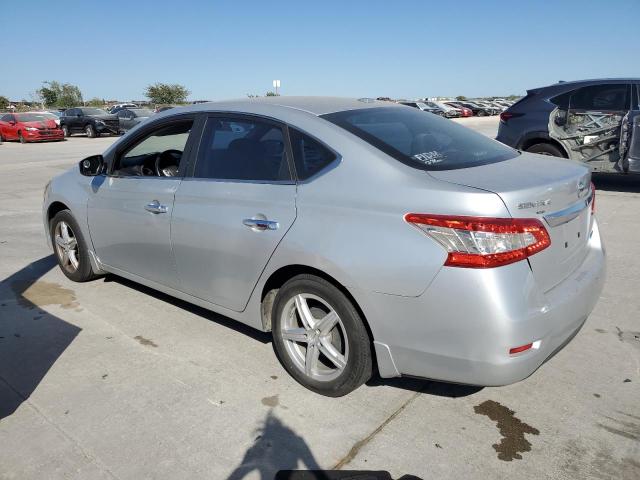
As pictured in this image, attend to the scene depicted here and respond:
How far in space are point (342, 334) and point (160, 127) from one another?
2.13 meters

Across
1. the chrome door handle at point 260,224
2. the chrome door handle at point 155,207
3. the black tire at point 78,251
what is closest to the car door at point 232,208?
the chrome door handle at point 260,224

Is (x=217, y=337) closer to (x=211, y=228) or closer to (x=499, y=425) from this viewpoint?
(x=211, y=228)

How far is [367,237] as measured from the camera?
2.59 meters

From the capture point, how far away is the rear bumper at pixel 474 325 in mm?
2338

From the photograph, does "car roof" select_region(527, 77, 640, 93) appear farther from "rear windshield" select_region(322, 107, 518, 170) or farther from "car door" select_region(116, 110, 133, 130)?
"car door" select_region(116, 110, 133, 130)

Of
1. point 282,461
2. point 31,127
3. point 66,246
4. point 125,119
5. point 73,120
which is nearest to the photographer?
point 282,461

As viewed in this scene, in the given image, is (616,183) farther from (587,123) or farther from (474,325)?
(474,325)

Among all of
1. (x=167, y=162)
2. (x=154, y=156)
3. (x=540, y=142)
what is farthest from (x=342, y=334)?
(x=540, y=142)

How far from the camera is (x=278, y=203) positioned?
3.00m

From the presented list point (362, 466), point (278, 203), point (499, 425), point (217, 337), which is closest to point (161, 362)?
point (217, 337)

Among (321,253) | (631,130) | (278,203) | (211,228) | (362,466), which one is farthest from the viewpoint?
(631,130)

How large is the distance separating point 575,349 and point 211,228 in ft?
8.16

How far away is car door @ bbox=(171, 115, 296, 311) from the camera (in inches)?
120

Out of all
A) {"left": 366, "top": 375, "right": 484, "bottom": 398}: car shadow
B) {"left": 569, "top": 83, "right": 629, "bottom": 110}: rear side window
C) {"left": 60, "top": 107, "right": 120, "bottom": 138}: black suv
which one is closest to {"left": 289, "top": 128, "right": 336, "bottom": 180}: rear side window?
{"left": 366, "top": 375, "right": 484, "bottom": 398}: car shadow
